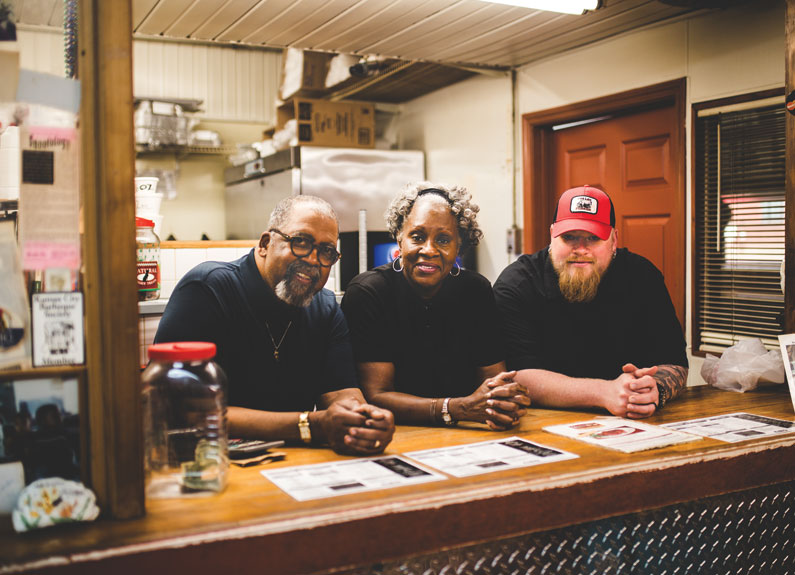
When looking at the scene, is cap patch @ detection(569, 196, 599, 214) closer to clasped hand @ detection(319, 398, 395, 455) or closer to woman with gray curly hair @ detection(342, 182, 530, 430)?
woman with gray curly hair @ detection(342, 182, 530, 430)

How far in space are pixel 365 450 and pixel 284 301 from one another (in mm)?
570

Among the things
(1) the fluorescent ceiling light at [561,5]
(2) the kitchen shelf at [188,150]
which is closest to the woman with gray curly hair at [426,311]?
(1) the fluorescent ceiling light at [561,5]

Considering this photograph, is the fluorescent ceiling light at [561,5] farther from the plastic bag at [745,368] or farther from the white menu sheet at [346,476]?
the white menu sheet at [346,476]

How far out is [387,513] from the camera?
1321 mm

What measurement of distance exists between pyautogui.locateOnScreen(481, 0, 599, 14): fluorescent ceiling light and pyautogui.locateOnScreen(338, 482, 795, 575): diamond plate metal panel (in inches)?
76.7

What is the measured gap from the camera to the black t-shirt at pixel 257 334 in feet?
6.26

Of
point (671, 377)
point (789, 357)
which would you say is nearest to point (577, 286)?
point (671, 377)

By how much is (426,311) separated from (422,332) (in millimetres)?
70

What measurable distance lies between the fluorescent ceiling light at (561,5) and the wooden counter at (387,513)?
1794 millimetres

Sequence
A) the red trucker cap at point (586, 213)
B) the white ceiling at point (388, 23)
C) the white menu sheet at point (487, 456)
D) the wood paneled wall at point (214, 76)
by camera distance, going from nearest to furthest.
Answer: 1. the white menu sheet at point (487, 456)
2. the red trucker cap at point (586, 213)
3. the white ceiling at point (388, 23)
4. the wood paneled wall at point (214, 76)

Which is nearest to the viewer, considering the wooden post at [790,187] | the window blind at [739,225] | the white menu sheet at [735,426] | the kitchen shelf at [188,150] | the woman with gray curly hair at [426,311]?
the white menu sheet at [735,426]

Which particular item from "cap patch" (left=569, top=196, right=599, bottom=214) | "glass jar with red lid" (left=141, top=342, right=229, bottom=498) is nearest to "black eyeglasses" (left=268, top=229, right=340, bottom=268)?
"glass jar with red lid" (left=141, top=342, right=229, bottom=498)

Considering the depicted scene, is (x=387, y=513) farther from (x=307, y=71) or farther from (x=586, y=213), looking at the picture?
(x=307, y=71)

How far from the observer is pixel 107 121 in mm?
1270
